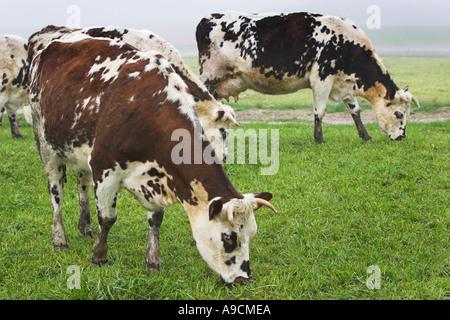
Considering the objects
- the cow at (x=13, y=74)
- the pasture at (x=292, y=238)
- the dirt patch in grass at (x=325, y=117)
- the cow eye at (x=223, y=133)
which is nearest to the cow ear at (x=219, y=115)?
the cow eye at (x=223, y=133)

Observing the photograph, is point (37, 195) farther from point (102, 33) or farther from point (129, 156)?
point (129, 156)

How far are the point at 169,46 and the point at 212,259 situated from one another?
462 centimetres

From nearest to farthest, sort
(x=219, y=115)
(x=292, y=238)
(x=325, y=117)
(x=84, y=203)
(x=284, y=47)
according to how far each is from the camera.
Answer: (x=292, y=238) → (x=84, y=203) → (x=219, y=115) → (x=284, y=47) → (x=325, y=117)

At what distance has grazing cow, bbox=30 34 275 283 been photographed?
12.8ft

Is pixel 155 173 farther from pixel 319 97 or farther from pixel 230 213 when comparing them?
pixel 319 97

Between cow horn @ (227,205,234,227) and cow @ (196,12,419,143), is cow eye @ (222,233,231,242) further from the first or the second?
cow @ (196,12,419,143)

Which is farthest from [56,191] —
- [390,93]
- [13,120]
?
[390,93]

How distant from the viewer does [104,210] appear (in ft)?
14.9

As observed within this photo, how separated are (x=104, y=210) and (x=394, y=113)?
7974mm

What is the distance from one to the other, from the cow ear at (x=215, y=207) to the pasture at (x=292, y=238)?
0.77 metres

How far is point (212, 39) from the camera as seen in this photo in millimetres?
10469

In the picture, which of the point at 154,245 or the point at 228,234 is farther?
the point at 154,245

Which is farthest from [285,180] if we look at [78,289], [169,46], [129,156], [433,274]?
[78,289]

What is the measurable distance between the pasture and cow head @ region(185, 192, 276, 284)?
0.74 feet
